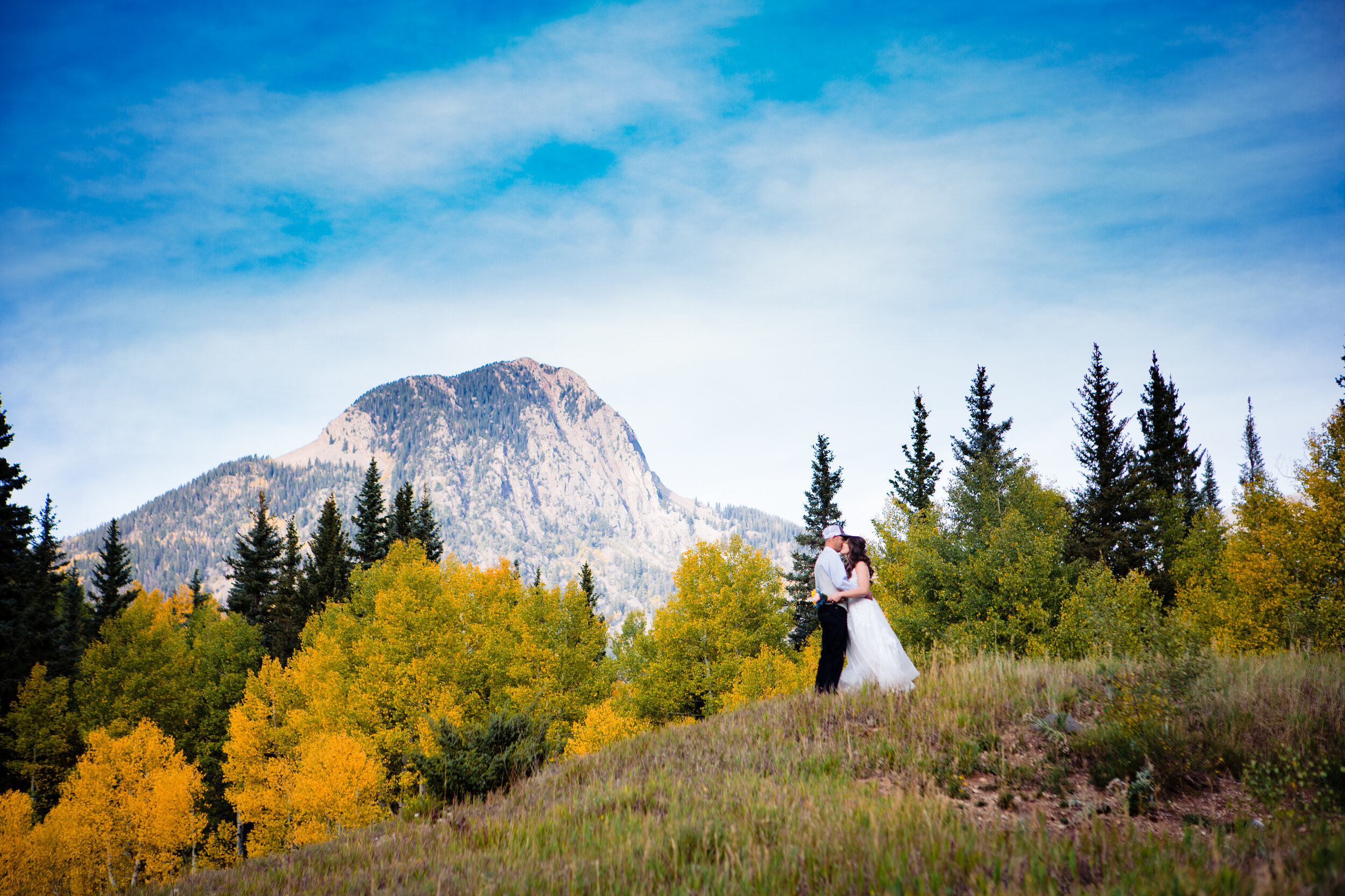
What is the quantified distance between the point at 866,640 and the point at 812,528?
1368 inches

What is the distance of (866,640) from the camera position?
30.4ft

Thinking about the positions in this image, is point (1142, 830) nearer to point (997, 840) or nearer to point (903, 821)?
point (997, 840)

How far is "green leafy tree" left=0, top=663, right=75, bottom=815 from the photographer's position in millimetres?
31578

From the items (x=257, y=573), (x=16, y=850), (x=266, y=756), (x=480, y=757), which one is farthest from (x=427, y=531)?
(x=480, y=757)

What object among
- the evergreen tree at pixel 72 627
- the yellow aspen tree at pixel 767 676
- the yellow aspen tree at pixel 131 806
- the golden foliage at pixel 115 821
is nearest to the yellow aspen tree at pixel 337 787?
the yellow aspen tree at pixel 131 806

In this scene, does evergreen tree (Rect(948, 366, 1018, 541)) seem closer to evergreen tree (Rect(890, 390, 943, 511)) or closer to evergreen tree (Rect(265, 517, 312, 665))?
evergreen tree (Rect(890, 390, 943, 511))

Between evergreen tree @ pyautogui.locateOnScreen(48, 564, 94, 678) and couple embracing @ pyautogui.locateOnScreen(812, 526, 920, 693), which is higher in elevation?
couple embracing @ pyautogui.locateOnScreen(812, 526, 920, 693)

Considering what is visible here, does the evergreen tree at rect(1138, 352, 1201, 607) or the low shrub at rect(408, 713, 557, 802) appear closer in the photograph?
the low shrub at rect(408, 713, 557, 802)

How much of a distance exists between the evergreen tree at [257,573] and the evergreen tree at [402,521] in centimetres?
817

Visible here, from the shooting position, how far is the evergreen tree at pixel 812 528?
40500 millimetres

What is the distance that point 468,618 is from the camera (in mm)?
31172

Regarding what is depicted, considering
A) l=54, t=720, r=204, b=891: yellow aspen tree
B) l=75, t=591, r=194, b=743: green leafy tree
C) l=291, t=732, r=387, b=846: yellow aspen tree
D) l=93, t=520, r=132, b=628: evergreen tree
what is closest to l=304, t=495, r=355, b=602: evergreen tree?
l=75, t=591, r=194, b=743: green leafy tree

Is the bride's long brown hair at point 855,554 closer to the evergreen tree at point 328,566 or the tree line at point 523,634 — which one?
the tree line at point 523,634

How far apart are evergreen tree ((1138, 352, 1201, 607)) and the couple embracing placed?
33.1 metres
